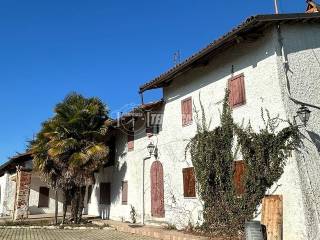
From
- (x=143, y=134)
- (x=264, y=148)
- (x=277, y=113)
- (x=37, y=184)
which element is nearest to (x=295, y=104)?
(x=277, y=113)

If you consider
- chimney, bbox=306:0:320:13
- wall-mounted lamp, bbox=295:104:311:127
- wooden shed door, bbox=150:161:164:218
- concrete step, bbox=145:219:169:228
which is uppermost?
chimney, bbox=306:0:320:13

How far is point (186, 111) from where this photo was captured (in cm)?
1522

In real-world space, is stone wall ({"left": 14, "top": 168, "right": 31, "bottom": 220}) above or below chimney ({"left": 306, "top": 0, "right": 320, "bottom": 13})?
below

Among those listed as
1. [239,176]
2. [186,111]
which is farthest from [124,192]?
[239,176]

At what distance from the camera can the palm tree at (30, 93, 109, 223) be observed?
18406mm

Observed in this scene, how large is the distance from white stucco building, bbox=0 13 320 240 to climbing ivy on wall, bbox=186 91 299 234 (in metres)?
0.32

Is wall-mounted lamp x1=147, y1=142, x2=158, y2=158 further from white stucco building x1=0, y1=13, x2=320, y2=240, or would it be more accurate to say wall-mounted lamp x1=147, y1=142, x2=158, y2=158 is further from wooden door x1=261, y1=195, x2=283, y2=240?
wooden door x1=261, y1=195, x2=283, y2=240

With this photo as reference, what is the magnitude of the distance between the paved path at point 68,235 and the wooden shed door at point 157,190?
6.79ft

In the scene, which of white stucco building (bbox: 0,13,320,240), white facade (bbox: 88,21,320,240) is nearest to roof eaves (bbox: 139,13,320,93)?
white stucco building (bbox: 0,13,320,240)

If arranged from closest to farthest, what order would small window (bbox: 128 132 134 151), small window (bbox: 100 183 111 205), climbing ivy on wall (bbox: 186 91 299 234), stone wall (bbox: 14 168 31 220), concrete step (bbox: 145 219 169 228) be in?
climbing ivy on wall (bbox: 186 91 299 234) → concrete step (bbox: 145 219 169 228) → small window (bbox: 128 132 134 151) → stone wall (bbox: 14 168 31 220) → small window (bbox: 100 183 111 205)

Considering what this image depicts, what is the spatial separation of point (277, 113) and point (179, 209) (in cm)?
623

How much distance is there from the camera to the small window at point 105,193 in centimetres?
2202

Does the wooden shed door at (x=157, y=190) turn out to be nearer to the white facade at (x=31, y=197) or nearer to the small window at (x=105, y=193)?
the small window at (x=105, y=193)

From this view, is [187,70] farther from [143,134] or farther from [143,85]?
[143,134]
